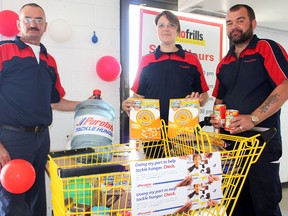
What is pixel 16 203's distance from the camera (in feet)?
6.01

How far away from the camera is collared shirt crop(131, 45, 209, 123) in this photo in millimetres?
2098

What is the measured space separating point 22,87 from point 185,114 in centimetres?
104

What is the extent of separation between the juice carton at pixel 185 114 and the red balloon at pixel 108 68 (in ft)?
3.80

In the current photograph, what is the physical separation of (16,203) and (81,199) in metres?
0.99

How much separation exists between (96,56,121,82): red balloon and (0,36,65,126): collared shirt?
0.76 metres

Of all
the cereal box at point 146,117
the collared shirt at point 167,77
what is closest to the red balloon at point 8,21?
the collared shirt at point 167,77

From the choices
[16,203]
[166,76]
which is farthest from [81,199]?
[166,76]

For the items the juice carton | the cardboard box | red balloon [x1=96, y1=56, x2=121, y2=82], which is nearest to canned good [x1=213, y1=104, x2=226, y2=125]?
the juice carton

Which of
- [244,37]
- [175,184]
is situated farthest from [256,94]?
[175,184]

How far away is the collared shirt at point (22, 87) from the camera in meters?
1.83

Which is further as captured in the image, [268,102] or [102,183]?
[268,102]

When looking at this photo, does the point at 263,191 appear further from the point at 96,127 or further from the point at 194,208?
the point at 96,127

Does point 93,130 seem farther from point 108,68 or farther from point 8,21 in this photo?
point 8,21

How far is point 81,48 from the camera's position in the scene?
2729mm
